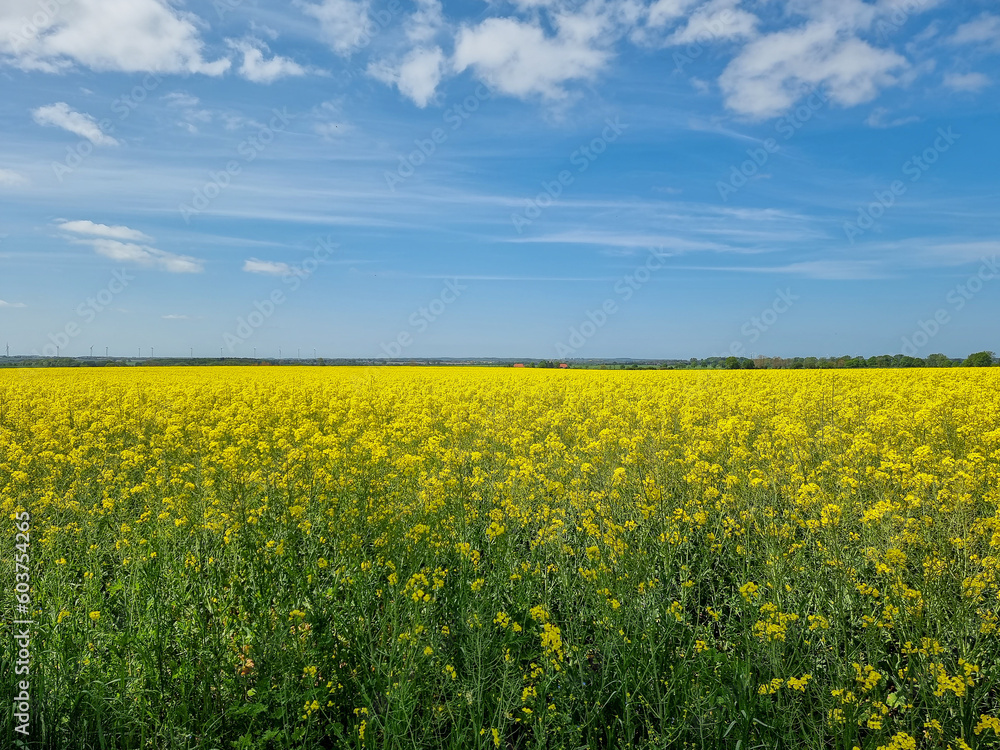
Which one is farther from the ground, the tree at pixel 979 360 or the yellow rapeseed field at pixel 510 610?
the tree at pixel 979 360

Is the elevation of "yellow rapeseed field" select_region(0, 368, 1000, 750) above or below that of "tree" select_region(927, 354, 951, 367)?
below

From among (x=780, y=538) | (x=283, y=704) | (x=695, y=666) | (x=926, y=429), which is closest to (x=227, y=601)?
(x=283, y=704)

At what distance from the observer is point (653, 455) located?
7176 millimetres

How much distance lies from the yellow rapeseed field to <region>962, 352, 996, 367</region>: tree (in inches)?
1315

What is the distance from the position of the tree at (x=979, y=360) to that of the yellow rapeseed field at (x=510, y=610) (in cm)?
3341

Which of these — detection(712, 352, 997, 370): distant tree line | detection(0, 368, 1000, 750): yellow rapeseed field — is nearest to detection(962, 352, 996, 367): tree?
detection(712, 352, 997, 370): distant tree line

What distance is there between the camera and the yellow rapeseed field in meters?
2.89

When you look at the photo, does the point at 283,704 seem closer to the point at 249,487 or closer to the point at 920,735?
the point at 249,487

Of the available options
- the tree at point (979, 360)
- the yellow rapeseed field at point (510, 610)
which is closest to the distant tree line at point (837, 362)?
the tree at point (979, 360)

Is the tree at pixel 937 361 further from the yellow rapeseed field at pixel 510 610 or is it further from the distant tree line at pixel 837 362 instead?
the yellow rapeseed field at pixel 510 610

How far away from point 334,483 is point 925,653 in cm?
471

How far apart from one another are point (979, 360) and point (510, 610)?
40.2 metres

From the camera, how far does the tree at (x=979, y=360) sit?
1240 inches

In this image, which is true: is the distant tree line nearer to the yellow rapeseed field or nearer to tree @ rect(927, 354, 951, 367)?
tree @ rect(927, 354, 951, 367)
